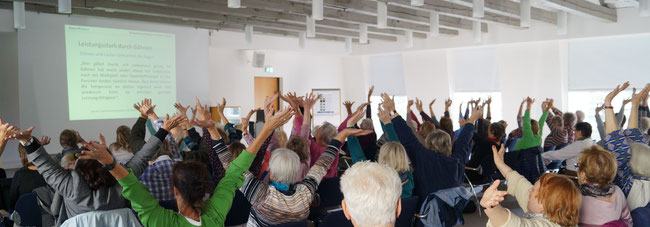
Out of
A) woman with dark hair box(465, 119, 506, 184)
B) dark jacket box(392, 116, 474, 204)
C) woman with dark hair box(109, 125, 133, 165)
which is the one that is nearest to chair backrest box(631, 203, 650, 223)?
dark jacket box(392, 116, 474, 204)

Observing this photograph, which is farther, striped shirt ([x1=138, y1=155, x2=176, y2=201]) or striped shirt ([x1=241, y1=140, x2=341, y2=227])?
striped shirt ([x1=138, y1=155, x2=176, y2=201])

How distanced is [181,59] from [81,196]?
25.8 ft

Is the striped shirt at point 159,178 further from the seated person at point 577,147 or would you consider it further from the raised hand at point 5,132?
the seated person at point 577,147

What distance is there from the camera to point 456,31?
40.2 feet

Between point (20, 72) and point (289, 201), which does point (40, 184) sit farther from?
point (20, 72)

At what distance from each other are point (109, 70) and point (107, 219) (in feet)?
22.7

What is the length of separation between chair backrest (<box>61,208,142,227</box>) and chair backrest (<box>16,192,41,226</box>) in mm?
1514

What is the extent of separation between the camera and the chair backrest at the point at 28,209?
12.6 ft

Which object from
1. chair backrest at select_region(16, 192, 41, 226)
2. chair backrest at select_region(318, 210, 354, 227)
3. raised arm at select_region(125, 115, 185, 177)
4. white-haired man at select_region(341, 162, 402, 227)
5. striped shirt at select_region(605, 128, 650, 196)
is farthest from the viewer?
chair backrest at select_region(16, 192, 41, 226)

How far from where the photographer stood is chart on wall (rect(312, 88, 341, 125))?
47.2ft

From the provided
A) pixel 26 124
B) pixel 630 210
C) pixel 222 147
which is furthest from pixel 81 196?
pixel 26 124

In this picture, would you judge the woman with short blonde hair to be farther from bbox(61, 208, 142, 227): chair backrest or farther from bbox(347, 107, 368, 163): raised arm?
bbox(61, 208, 142, 227): chair backrest

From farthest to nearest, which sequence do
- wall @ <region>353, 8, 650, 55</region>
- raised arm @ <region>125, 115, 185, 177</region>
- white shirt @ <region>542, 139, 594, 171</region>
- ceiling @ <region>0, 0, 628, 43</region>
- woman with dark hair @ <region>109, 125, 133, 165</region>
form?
wall @ <region>353, 8, 650, 55</region>
ceiling @ <region>0, 0, 628, 43</region>
white shirt @ <region>542, 139, 594, 171</region>
woman with dark hair @ <region>109, 125, 133, 165</region>
raised arm @ <region>125, 115, 185, 177</region>

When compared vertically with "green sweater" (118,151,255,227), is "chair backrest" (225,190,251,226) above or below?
below
